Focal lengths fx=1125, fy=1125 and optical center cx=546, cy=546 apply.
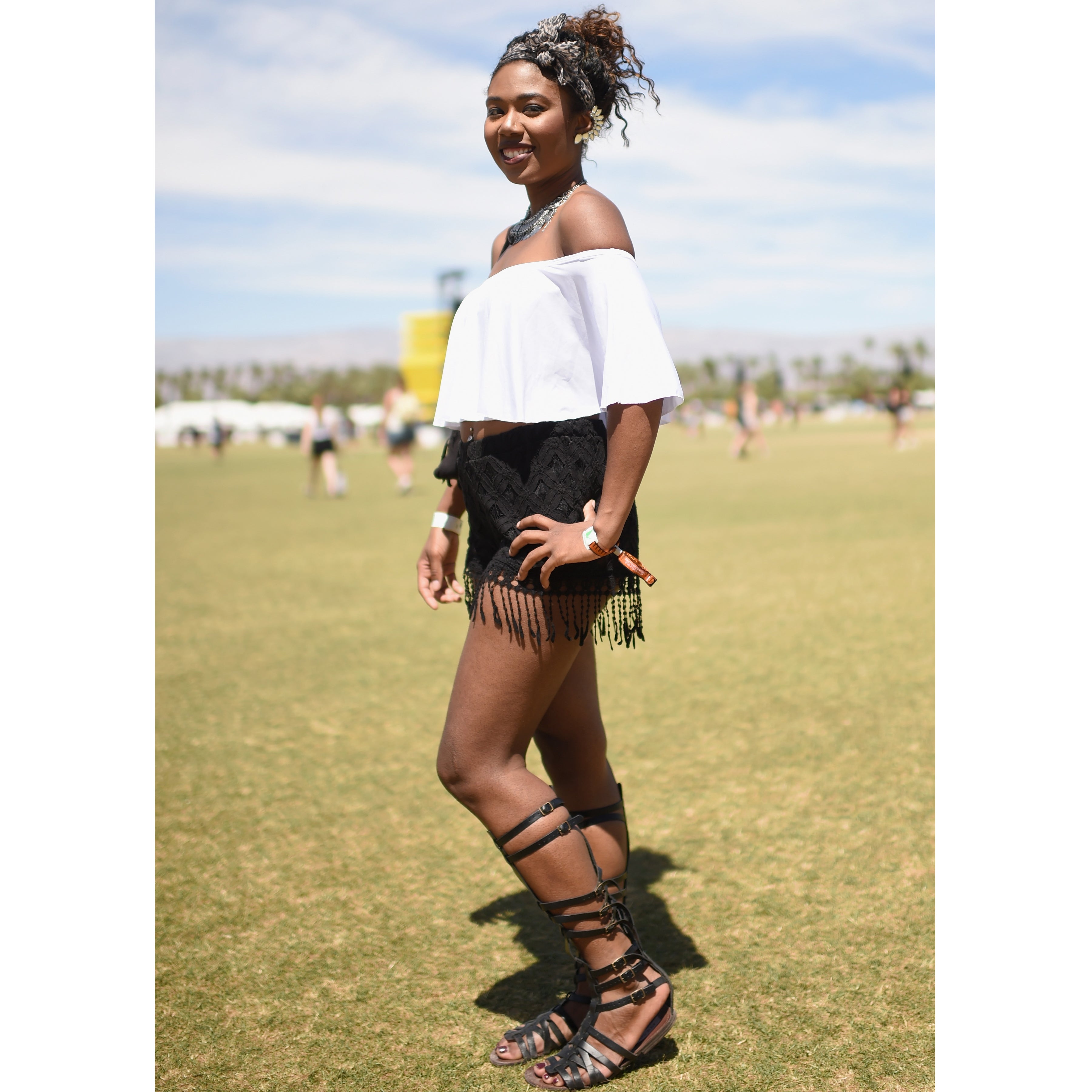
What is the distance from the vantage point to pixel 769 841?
362cm

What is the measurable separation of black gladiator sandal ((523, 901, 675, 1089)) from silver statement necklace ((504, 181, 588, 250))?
137 centimetres

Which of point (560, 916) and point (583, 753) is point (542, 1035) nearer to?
point (560, 916)

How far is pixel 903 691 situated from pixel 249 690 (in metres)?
3.30

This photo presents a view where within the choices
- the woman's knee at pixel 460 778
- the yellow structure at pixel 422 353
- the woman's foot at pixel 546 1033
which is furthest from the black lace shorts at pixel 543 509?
the yellow structure at pixel 422 353

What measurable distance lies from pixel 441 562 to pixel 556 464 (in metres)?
0.59

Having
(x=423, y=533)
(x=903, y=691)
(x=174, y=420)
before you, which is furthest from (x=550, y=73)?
(x=174, y=420)

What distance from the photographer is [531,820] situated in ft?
7.26

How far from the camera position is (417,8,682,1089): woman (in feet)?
6.99

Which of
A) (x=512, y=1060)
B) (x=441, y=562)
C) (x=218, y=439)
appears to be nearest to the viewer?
(x=512, y=1060)

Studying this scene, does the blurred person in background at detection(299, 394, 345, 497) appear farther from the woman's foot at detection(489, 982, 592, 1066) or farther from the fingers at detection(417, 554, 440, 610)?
the woman's foot at detection(489, 982, 592, 1066)

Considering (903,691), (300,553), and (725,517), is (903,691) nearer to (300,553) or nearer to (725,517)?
(300,553)

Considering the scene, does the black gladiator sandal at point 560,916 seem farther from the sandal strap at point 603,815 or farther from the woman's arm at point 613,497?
the woman's arm at point 613,497

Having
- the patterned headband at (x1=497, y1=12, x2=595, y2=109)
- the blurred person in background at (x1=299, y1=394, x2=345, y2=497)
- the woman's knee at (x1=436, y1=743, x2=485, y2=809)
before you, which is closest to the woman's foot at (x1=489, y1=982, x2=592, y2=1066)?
the woman's knee at (x1=436, y1=743, x2=485, y2=809)

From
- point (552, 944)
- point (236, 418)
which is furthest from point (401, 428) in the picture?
point (236, 418)
